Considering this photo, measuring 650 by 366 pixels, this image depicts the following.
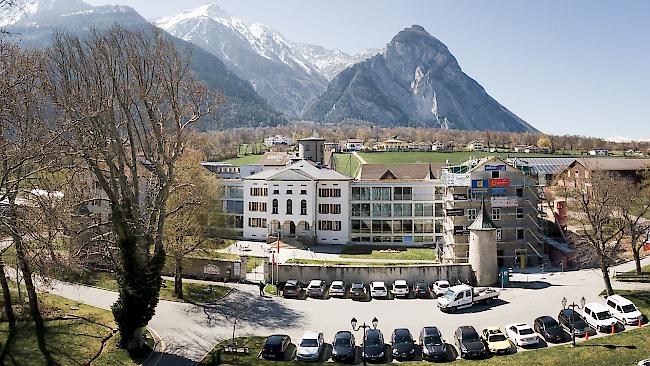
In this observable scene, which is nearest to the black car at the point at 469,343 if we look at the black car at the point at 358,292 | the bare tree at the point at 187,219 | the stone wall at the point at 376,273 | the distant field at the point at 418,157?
the black car at the point at 358,292

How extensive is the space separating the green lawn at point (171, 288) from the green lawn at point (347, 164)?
228 ft

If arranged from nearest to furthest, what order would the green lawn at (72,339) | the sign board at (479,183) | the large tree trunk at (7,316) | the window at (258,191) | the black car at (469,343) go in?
the large tree trunk at (7,316) < the green lawn at (72,339) < the black car at (469,343) < the sign board at (479,183) < the window at (258,191)

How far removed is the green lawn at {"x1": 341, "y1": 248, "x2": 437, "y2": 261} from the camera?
5555 cm

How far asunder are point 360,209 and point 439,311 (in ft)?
94.9

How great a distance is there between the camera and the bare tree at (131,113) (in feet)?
91.1

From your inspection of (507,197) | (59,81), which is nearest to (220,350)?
(59,81)

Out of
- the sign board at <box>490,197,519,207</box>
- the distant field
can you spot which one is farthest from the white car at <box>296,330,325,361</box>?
the distant field

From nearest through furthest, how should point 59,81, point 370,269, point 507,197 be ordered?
point 59,81, point 370,269, point 507,197

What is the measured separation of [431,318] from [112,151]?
22.4m

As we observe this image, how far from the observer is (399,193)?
63719mm

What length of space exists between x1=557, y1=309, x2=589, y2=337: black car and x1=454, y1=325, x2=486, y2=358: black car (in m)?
5.30

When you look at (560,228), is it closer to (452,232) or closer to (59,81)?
(452,232)

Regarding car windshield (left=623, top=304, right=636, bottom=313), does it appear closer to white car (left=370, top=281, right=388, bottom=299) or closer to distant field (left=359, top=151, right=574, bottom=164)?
white car (left=370, top=281, right=388, bottom=299)

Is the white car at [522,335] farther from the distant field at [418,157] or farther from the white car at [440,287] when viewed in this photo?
the distant field at [418,157]
